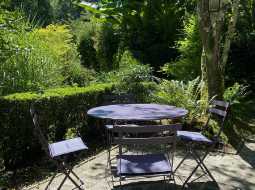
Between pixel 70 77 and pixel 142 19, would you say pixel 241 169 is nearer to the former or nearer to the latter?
pixel 70 77

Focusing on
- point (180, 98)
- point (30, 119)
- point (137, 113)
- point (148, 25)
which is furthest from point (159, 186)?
point (148, 25)

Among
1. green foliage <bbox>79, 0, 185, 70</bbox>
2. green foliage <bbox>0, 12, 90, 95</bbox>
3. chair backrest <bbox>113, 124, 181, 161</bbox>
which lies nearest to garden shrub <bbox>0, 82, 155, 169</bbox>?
green foliage <bbox>0, 12, 90, 95</bbox>

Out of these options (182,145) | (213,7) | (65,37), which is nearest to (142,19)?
(65,37)

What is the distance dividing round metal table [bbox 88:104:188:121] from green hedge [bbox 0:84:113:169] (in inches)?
45.6

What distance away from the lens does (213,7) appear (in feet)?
27.8

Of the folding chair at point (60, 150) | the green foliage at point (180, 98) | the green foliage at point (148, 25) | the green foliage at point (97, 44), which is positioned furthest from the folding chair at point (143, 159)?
the green foliage at point (97, 44)

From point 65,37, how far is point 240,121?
7.57 m

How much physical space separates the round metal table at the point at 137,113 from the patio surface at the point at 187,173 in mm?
872

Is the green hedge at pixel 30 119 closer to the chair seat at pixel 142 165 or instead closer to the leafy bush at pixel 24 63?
the leafy bush at pixel 24 63

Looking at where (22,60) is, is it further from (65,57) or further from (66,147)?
(65,57)

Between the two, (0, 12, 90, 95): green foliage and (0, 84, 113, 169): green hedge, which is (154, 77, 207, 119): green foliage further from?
(0, 12, 90, 95): green foliage

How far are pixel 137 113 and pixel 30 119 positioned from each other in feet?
6.02

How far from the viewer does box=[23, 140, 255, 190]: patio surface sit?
5066 mm

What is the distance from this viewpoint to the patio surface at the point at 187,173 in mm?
5066
